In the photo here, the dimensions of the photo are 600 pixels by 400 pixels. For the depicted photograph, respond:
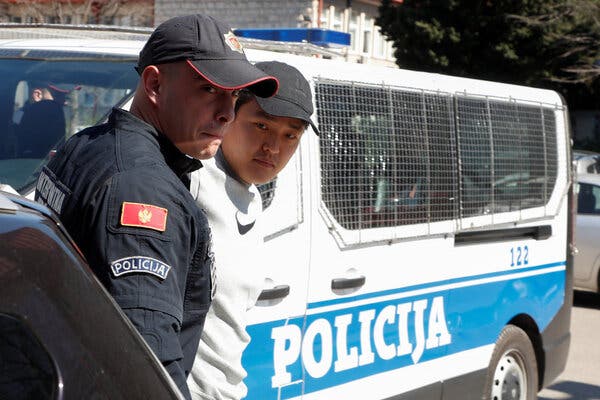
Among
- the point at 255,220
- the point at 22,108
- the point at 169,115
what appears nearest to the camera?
the point at 169,115

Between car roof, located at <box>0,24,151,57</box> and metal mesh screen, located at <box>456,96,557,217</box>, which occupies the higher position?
car roof, located at <box>0,24,151,57</box>

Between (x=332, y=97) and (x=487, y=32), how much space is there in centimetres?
2457

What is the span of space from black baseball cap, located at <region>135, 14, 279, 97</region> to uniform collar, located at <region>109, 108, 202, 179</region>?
5.1 inches

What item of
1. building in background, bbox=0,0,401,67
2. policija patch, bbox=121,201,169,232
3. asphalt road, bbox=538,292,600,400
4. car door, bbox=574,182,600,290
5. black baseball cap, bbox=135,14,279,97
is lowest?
asphalt road, bbox=538,292,600,400

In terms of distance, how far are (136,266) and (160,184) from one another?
7.6 inches

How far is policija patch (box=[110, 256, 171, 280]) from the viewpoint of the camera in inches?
77.6

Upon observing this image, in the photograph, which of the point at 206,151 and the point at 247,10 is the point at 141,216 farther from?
the point at 247,10

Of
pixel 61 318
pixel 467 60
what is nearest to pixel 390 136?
pixel 61 318

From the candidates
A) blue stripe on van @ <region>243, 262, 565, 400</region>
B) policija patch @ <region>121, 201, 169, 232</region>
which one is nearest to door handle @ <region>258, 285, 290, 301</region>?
blue stripe on van @ <region>243, 262, 565, 400</region>

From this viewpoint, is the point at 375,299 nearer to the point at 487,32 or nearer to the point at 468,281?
the point at 468,281

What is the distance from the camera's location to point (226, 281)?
8.98ft

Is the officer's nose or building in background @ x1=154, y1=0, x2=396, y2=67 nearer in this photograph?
the officer's nose

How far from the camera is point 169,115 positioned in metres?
2.26

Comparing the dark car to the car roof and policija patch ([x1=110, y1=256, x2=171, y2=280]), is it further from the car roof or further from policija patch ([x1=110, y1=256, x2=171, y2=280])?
the car roof
